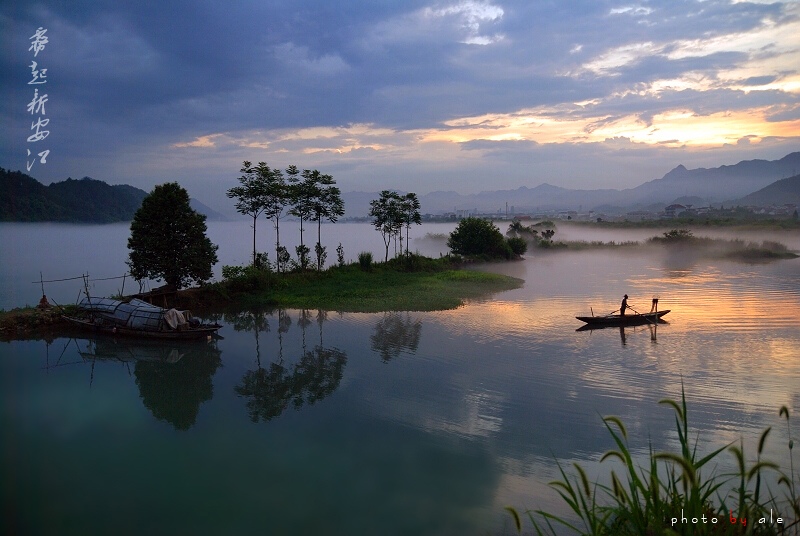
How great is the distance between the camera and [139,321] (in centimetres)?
1381

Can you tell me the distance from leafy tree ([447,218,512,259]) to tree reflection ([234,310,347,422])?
2332 centimetres

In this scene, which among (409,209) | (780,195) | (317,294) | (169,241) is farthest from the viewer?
(780,195)

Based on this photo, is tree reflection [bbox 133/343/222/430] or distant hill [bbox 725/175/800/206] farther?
distant hill [bbox 725/175/800/206]

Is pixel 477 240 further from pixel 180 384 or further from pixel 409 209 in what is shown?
pixel 180 384

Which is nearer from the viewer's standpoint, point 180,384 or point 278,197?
point 180,384

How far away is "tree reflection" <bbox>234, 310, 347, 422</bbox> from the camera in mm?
9438

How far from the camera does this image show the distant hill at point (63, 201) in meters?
26.7

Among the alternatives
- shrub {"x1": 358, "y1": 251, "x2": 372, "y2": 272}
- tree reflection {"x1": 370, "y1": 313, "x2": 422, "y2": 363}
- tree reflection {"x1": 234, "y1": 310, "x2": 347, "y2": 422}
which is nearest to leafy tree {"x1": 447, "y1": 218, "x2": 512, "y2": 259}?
shrub {"x1": 358, "y1": 251, "x2": 372, "y2": 272}

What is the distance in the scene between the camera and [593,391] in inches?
377

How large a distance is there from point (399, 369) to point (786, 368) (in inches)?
340

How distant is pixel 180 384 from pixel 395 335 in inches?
243

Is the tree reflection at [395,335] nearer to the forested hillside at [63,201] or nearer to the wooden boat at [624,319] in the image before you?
the wooden boat at [624,319]

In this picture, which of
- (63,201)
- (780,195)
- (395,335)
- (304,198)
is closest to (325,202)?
(304,198)

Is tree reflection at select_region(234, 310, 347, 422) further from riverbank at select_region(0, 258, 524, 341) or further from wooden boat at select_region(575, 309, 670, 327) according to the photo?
wooden boat at select_region(575, 309, 670, 327)
